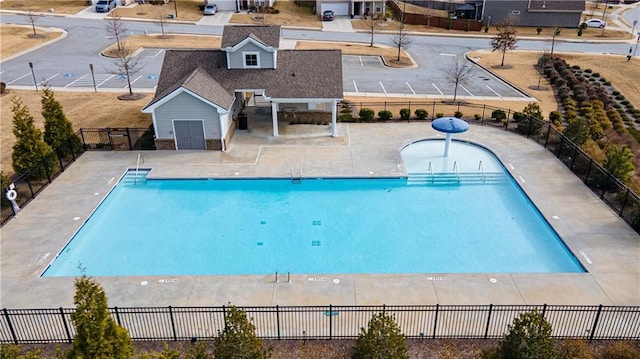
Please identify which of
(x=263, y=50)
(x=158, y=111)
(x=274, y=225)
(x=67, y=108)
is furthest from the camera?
(x=67, y=108)

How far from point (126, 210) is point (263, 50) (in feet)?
47.1

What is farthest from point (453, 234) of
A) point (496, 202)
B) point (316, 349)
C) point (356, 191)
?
point (316, 349)

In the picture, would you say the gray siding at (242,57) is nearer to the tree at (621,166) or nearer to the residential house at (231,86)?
the residential house at (231,86)

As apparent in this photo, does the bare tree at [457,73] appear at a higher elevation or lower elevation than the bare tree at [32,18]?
lower

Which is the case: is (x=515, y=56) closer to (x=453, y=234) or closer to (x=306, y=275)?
(x=453, y=234)

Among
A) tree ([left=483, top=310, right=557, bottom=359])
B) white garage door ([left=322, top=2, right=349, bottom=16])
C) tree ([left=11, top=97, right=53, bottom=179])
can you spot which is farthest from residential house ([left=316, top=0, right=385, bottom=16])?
tree ([left=483, top=310, right=557, bottom=359])

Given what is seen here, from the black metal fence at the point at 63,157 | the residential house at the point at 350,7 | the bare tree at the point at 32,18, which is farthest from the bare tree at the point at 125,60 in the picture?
the residential house at the point at 350,7

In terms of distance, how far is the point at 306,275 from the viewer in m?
19.3

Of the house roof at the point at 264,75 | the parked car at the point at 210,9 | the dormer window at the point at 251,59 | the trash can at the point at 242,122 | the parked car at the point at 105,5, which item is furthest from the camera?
the parked car at the point at 210,9

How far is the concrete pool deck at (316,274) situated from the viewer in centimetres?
1800

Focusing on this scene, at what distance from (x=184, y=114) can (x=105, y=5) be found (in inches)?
2304

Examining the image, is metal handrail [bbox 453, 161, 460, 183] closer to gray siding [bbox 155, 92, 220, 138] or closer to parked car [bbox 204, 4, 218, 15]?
gray siding [bbox 155, 92, 220, 138]

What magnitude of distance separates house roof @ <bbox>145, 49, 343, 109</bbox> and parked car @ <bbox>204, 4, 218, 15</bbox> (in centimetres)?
4561

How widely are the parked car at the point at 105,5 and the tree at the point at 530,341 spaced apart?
8030 cm
